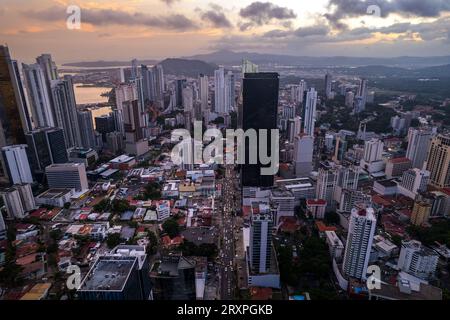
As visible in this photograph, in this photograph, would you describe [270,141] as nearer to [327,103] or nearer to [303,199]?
[303,199]

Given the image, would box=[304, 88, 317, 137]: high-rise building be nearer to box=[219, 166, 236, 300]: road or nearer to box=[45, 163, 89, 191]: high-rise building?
box=[219, 166, 236, 300]: road

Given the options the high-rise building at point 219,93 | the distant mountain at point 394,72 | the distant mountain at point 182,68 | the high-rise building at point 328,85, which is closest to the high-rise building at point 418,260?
the high-rise building at point 219,93

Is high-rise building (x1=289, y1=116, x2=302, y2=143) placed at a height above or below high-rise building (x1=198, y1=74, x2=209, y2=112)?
below

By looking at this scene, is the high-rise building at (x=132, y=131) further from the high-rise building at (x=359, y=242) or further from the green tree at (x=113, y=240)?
the high-rise building at (x=359, y=242)

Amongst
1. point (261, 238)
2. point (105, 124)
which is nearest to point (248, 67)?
point (261, 238)

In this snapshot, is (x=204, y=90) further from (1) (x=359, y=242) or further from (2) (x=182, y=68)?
(1) (x=359, y=242)

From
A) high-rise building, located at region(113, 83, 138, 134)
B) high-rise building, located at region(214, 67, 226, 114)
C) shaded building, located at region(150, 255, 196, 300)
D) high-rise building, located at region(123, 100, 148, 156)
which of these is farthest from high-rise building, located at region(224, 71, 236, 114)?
shaded building, located at region(150, 255, 196, 300)
